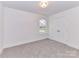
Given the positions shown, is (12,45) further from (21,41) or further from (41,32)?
(41,32)

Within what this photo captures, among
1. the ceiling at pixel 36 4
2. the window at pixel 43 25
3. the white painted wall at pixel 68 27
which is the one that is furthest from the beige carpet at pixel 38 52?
the window at pixel 43 25

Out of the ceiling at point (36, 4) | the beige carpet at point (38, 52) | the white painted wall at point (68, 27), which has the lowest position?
the beige carpet at point (38, 52)

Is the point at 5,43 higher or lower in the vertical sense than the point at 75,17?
lower

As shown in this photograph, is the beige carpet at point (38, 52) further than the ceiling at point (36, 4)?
No

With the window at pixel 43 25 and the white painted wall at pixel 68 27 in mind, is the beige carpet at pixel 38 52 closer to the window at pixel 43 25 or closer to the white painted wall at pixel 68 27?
the white painted wall at pixel 68 27

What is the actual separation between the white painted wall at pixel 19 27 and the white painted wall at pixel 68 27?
131 centimetres

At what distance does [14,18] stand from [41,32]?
2.76 m

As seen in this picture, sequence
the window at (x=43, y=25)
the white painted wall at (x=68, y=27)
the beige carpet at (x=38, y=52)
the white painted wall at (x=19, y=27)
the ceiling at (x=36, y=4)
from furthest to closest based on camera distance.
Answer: the window at (x=43, y=25) < the white painted wall at (x=19, y=27) < the white painted wall at (x=68, y=27) < the ceiling at (x=36, y=4) < the beige carpet at (x=38, y=52)

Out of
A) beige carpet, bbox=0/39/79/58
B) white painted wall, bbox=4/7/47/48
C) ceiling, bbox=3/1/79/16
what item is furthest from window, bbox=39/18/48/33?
beige carpet, bbox=0/39/79/58

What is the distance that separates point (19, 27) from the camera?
5672 millimetres

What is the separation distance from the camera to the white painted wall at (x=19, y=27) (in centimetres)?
496

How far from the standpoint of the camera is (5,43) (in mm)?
4855

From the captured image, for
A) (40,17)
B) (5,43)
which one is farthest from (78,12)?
(5,43)

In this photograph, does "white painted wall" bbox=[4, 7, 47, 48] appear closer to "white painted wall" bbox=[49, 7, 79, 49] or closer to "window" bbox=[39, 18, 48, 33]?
"window" bbox=[39, 18, 48, 33]
